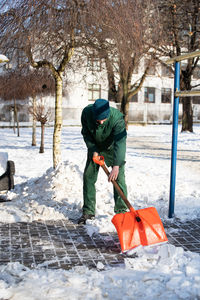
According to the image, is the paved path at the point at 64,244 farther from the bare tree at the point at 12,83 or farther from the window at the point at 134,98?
the window at the point at 134,98

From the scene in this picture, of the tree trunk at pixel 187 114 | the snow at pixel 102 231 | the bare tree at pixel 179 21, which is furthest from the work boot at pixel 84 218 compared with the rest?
the tree trunk at pixel 187 114

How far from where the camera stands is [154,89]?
128ft

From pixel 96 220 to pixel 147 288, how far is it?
1750mm

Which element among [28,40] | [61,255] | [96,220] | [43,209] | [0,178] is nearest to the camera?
[61,255]

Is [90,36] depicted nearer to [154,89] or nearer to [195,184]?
[195,184]

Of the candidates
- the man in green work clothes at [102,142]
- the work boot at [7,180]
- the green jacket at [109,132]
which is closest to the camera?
the man in green work clothes at [102,142]

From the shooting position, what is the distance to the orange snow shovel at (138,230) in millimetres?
3514

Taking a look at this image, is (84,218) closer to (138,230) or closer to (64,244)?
(64,244)

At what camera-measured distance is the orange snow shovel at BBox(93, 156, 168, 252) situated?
138 inches

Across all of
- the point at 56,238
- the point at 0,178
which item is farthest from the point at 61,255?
the point at 0,178

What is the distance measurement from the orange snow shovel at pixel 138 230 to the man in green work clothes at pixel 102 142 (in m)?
0.53

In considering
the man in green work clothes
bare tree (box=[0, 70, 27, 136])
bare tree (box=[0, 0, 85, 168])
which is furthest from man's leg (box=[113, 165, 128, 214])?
bare tree (box=[0, 70, 27, 136])

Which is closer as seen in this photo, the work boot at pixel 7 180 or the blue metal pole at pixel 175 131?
the blue metal pole at pixel 175 131

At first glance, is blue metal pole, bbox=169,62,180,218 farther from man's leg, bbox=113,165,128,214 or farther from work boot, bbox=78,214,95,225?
work boot, bbox=78,214,95,225
